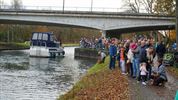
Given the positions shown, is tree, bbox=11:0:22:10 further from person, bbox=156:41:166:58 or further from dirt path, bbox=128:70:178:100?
dirt path, bbox=128:70:178:100

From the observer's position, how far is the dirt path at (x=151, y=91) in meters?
17.8

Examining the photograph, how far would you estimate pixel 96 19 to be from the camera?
2753 inches

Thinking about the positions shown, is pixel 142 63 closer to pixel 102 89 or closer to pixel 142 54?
pixel 142 54

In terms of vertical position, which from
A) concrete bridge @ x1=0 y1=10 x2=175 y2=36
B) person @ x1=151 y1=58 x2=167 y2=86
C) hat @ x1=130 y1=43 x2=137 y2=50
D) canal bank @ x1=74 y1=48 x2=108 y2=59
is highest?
concrete bridge @ x1=0 y1=10 x2=175 y2=36

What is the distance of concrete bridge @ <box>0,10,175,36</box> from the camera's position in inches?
2623

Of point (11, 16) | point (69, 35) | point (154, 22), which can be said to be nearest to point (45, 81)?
point (154, 22)

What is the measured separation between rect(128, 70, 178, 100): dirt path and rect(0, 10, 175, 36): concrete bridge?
43.8 m

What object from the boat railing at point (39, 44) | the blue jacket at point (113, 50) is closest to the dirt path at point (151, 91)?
the blue jacket at point (113, 50)

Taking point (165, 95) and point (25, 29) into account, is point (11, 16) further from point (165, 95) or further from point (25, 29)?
point (165, 95)

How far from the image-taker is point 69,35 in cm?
12925

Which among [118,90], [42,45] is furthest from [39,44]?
[118,90]

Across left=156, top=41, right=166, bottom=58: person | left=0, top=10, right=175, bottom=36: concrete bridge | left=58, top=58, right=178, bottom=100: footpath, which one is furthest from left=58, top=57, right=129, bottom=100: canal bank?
left=0, top=10, right=175, bottom=36: concrete bridge

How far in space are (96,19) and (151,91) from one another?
50.8 metres

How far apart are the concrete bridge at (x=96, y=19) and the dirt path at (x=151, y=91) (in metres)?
43.8
